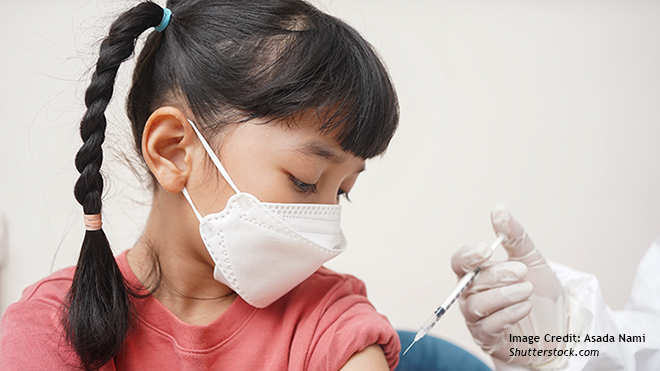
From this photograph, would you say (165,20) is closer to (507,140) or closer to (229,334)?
(229,334)

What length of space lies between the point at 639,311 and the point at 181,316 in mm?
1252

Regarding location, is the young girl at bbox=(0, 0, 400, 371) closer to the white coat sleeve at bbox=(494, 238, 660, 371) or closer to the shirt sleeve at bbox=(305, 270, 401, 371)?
the shirt sleeve at bbox=(305, 270, 401, 371)

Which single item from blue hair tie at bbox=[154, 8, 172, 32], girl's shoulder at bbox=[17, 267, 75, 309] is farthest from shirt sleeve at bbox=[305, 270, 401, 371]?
blue hair tie at bbox=[154, 8, 172, 32]

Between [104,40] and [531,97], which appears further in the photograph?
[531,97]

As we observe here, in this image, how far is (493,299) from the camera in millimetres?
997

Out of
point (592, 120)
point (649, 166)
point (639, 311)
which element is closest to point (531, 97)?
point (592, 120)

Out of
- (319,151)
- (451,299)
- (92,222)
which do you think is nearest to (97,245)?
(92,222)

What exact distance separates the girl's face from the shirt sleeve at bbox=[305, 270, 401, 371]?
23 centimetres

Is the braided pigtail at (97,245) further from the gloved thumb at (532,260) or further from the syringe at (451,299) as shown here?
the gloved thumb at (532,260)

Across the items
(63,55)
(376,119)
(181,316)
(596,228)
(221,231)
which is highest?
(376,119)

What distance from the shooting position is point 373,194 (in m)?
1.68

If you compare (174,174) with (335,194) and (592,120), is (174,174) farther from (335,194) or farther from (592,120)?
(592,120)

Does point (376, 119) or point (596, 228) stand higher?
point (376, 119)

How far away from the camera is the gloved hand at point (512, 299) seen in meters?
0.98
